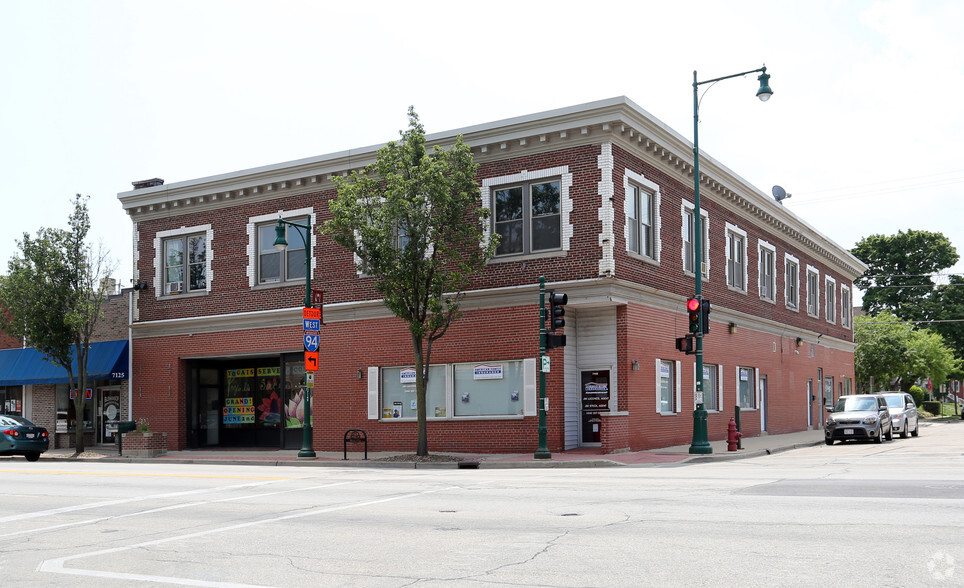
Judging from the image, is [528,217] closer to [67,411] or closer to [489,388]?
[489,388]

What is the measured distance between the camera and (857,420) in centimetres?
2802

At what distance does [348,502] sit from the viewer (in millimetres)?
13445

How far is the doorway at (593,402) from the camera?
23.7 metres

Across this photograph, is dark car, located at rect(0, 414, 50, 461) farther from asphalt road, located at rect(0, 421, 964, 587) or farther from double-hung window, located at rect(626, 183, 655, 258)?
double-hung window, located at rect(626, 183, 655, 258)

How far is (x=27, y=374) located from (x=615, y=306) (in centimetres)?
2204

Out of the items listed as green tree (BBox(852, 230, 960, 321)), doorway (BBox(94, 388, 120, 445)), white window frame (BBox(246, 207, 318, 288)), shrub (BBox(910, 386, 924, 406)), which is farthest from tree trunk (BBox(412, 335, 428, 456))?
green tree (BBox(852, 230, 960, 321))

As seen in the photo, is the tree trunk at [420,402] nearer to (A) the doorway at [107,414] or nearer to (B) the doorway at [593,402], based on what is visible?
(B) the doorway at [593,402]

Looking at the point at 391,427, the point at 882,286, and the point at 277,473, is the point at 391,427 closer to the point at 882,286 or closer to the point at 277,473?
the point at 277,473

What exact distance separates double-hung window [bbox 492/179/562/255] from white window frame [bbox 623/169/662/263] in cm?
186

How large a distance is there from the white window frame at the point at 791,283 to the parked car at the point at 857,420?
7.85 metres

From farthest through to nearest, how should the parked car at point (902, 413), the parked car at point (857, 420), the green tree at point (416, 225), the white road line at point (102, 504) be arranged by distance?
the parked car at point (902, 413), the parked car at point (857, 420), the green tree at point (416, 225), the white road line at point (102, 504)

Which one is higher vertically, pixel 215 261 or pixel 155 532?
pixel 215 261

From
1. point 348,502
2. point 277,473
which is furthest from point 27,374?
point 348,502

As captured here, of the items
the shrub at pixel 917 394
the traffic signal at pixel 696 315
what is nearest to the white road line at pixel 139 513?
the traffic signal at pixel 696 315
